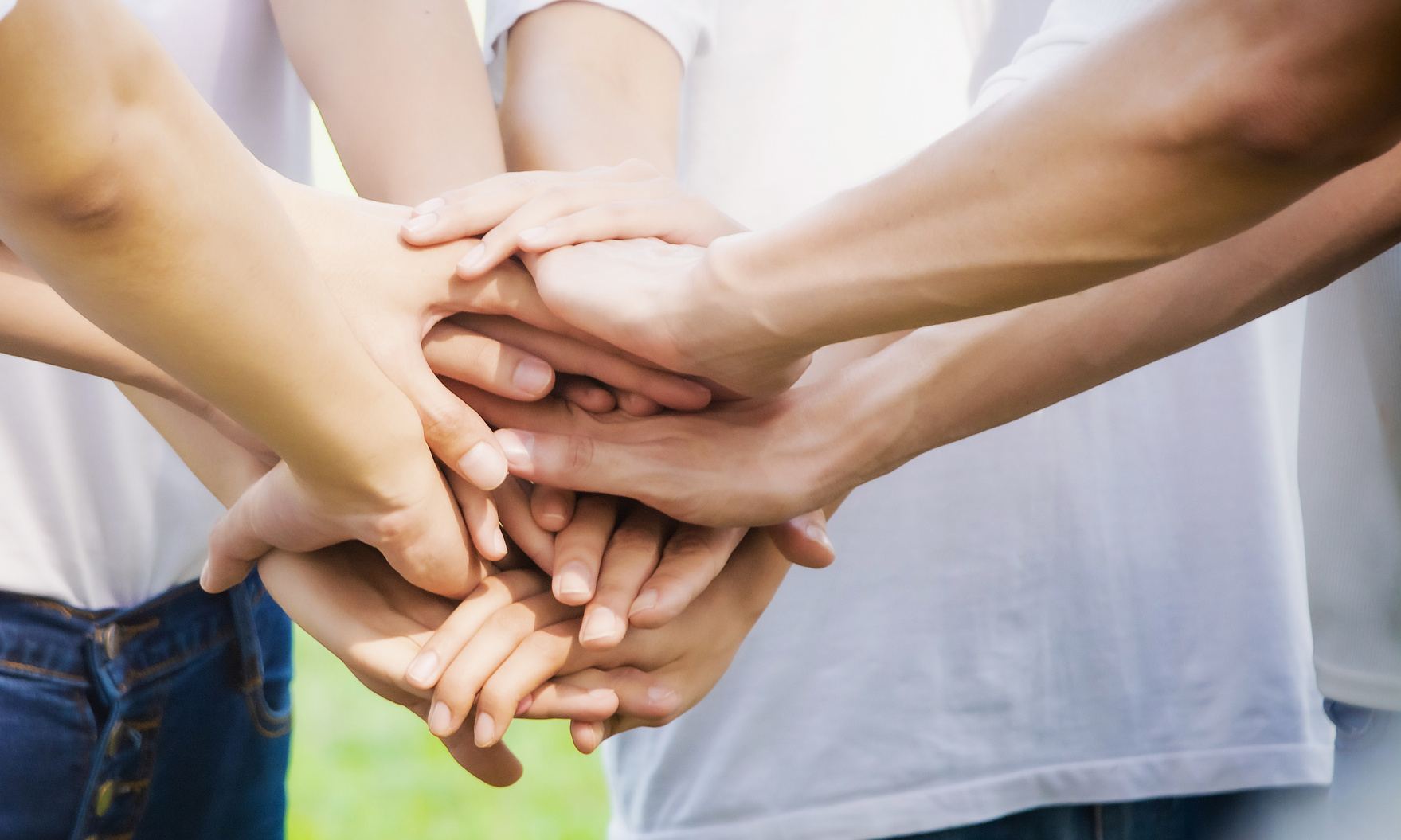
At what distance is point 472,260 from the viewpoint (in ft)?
2.85

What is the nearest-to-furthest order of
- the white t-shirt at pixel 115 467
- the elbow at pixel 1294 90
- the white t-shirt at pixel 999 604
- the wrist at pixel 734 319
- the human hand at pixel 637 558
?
the elbow at pixel 1294 90 < the wrist at pixel 734 319 < the human hand at pixel 637 558 < the white t-shirt at pixel 115 467 < the white t-shirt at pixel 999 604

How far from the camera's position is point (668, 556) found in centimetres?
88

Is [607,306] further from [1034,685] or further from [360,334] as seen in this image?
[1034,685]

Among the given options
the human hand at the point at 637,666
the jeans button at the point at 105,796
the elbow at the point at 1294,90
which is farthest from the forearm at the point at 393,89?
the elbow at the point at 1294,90

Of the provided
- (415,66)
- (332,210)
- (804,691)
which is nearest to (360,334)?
(332,210)

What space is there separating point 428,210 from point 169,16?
0.32m

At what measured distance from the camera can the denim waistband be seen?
900 millimetres

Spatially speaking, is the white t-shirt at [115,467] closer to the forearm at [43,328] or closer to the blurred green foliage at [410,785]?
the forearm at [43,328]

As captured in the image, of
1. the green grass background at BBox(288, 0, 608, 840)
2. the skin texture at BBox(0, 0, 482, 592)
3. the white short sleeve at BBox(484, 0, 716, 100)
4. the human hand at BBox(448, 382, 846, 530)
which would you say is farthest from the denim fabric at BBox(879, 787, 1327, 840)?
the green grass background at BBox(288, 0, 608, 840)

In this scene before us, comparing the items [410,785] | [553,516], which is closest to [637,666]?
[553,516]

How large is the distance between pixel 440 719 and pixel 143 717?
14.8 inches

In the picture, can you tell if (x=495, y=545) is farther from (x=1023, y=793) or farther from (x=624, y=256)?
(x=1023, y=793)

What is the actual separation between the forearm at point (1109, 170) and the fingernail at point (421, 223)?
0.34 m

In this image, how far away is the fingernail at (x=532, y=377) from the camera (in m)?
0.88
